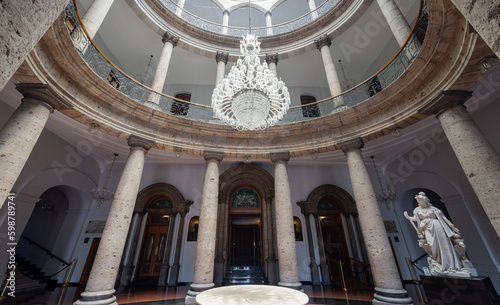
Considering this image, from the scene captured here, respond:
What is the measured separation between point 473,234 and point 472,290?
391cm

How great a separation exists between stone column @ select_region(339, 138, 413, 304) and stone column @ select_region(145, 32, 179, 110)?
220 inches

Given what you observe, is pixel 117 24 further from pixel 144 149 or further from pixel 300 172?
pixel 300 172

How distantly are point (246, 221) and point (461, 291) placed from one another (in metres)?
6.78

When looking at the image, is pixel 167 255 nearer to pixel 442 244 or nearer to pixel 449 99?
pixel 442 244

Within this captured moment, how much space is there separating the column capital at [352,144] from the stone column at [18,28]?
599 centimetres

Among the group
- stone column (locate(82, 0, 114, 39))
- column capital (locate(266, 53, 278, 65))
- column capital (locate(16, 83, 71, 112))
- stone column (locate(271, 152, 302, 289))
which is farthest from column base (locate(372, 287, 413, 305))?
stone column (locate(82, 0, 114, 39))

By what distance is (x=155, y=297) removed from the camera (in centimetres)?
562

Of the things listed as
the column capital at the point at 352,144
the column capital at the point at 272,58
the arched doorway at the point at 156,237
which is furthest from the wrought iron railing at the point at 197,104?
the arched doorway at the point at 156,237

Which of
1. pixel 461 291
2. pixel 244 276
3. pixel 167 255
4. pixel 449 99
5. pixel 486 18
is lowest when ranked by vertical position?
pixel 244 276

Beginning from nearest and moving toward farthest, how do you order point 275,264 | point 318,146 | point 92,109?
1. point 92,109
2. point 318,146
3. point 275,264

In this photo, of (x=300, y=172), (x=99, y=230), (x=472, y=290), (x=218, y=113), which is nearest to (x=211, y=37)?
(x=218, y=113)

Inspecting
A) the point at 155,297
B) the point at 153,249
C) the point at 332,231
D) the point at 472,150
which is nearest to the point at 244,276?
the point at 155,297

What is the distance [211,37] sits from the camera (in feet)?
29.2

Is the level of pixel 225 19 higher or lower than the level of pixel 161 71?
higher
